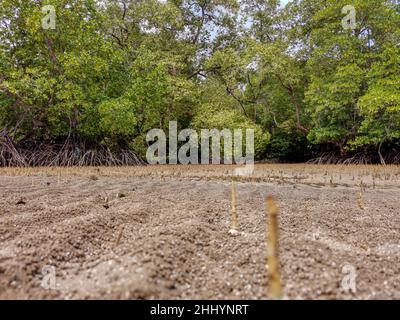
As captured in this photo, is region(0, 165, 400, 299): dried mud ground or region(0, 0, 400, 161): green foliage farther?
region(0, 0, 400, 161): green foliage

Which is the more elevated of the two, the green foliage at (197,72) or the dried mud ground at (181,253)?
the green foliage at (197,72)

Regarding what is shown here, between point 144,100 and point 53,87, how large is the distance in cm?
327

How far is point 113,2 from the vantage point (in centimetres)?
1497

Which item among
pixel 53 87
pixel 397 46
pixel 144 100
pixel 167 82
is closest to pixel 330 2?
pixel 397 46

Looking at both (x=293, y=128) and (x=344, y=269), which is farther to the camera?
(x=293, y=128)

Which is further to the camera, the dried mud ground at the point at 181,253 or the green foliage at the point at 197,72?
the green foliage at the point at 197,72

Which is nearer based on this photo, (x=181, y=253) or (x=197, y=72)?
(x=181, y=253)

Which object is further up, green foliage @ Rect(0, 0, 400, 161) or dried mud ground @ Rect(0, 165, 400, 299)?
green foliage @ Rect(0, 0, 400, 161)

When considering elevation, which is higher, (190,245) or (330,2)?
(330,2)

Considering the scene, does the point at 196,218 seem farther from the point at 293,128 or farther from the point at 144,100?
the point at 293,128

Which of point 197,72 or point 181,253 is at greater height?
point 197,72

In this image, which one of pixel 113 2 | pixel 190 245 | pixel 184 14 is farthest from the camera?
pixel 184 14
